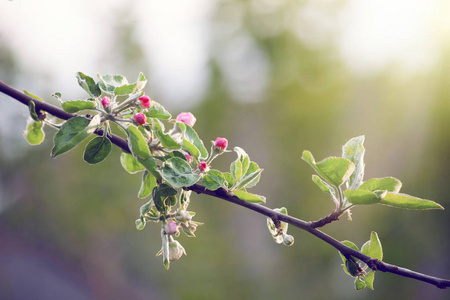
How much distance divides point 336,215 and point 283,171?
7.60 m

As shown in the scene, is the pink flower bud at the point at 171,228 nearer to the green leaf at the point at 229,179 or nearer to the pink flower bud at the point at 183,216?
the pink flower bud at the point at 183,216

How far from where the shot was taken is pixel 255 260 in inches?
309

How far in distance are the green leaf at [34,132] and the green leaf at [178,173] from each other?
1.06 feet

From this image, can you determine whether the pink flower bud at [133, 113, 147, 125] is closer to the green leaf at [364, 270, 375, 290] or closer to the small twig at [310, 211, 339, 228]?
the small twig at [310, 211, 339, 228]

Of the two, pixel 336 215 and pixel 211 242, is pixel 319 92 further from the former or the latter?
pixel 336 215

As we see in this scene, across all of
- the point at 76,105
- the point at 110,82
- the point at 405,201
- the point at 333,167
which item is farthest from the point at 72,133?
the point at 405,201

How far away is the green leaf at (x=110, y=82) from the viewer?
0.73m

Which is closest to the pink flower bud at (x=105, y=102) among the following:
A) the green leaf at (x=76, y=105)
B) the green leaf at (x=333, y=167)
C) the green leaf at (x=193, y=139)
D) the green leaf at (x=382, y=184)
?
the green leaf at (x=76, y=105)

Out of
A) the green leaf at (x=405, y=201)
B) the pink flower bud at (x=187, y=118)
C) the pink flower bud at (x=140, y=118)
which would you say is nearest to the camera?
the green leaf at (x=405, y=201)

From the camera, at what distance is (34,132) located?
2.65 ft

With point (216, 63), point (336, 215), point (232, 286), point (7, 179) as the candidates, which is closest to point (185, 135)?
point (336, 215)

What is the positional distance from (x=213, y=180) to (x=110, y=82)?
29 centimetres

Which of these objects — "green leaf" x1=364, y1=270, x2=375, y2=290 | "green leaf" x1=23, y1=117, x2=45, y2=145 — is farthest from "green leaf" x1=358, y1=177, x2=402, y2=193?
"green leaf" x1=23, y1=117, x2=45, y2=145

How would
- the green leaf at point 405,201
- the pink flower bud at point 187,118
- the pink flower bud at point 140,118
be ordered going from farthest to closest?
the pink flower bud at point 187,118 → the pink flower bud at point 140,118 → the green leaf at point 405,201
